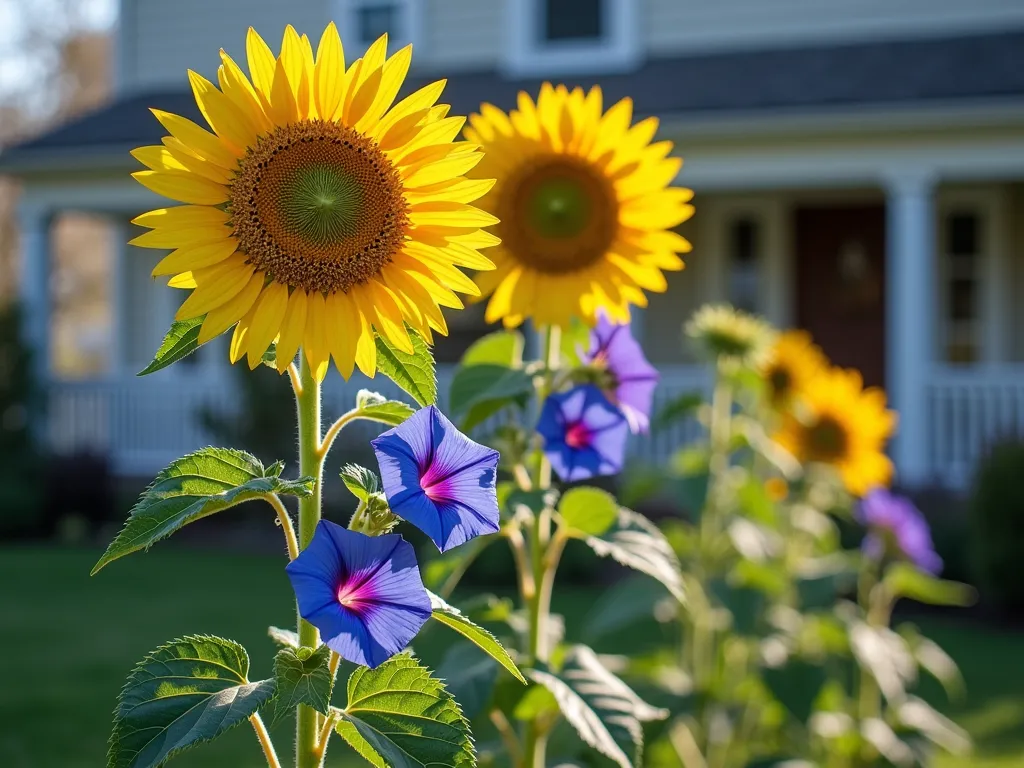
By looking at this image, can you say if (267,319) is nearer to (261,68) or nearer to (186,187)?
(186,187)

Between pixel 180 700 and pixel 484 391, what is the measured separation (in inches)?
29.3

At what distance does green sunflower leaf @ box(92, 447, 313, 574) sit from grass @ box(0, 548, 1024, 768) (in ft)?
9.87

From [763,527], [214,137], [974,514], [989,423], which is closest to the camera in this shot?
[214,137]

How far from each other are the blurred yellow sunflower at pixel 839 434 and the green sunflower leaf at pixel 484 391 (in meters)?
2.24

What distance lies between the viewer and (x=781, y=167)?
11766 millimetres

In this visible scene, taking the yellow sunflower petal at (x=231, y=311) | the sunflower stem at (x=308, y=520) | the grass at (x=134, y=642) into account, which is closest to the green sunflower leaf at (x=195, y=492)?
the sunflower stem at (x=308, y=520)

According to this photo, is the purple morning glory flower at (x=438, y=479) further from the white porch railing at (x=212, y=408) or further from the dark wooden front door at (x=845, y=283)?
the dark wooden front door at (x=845, y=283)

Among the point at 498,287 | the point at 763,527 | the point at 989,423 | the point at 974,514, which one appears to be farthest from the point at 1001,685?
the point at 498,287

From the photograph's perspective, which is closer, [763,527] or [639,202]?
[639,202]

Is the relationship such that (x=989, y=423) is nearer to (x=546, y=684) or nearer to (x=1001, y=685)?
(x=1001, y=685)

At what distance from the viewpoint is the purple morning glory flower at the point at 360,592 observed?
121cm

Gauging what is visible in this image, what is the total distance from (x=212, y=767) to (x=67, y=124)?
11691 millimetres

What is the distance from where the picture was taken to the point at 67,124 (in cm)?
1500

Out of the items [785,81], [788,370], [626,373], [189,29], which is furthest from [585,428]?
[189,29]
